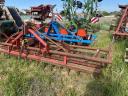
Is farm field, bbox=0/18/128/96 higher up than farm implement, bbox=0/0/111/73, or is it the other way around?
farm implement, bbox=0/0/111/73

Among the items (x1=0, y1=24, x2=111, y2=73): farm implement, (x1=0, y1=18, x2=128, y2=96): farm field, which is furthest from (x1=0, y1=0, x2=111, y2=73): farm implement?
(x1=0, y1=18, x2=128, y2=96): farm field

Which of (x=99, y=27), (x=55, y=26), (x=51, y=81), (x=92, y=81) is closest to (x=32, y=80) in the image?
(x=51, y=81)

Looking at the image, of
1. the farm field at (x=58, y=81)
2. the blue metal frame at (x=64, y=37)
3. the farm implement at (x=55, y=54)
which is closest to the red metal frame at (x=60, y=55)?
the farm implement at (x=55, y=54)

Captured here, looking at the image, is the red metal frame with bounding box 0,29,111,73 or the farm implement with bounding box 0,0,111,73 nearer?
the red metal frame with bounding box 0,29,111,73

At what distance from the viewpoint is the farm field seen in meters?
3.93

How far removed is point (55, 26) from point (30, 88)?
4656 millimetres

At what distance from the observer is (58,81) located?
448 cm

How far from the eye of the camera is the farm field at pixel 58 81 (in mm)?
3926

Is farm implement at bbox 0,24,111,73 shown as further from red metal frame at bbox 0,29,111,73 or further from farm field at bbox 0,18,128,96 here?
Answer: farm field at bbox 0,18,128,96

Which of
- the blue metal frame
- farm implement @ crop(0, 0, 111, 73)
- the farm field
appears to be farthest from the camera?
Answer: the blue metal frame

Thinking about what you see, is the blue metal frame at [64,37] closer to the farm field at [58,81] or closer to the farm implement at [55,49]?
the farm implement at [55,49]

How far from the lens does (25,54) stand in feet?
18.6

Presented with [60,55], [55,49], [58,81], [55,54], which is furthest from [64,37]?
[58,81]

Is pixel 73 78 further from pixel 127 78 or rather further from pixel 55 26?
pixel 55 26
